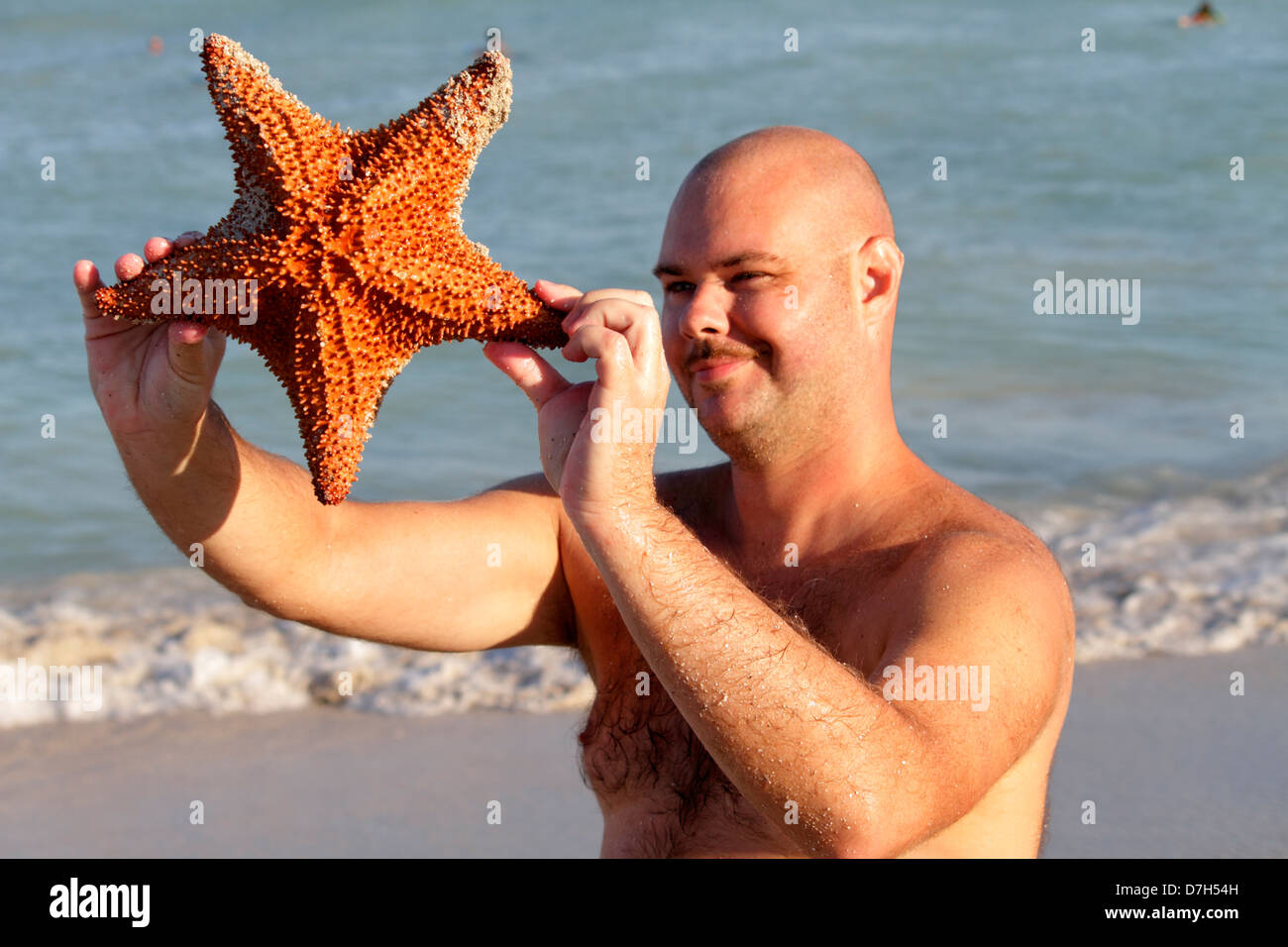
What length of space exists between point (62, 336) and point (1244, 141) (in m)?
14.4

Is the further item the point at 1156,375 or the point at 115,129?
the point at 115,129

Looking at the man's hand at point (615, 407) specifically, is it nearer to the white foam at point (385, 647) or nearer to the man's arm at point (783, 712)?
the man's arm at point (783, 712)

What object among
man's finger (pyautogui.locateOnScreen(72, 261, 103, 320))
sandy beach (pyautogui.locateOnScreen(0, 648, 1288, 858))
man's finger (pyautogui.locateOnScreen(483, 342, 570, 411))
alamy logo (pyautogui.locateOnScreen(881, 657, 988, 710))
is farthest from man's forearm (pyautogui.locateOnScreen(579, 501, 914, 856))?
sandy beach (pyautogui.locateOnScreen(0, 648, 1288, 858))

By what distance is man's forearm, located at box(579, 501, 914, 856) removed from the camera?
2.73m

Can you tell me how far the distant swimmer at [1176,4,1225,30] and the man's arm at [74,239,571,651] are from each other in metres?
22.1

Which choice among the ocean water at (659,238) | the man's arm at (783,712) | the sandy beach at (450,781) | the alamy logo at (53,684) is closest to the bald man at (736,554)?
the man's arm at (783,712)

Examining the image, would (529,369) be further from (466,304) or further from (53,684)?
(53,684)

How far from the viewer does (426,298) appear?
3057 mm

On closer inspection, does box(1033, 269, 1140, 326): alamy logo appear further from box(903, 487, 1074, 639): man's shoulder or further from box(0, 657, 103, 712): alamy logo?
box(903, 487, 1074, 639): man's shoulder

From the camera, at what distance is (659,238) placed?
46.6 ft
